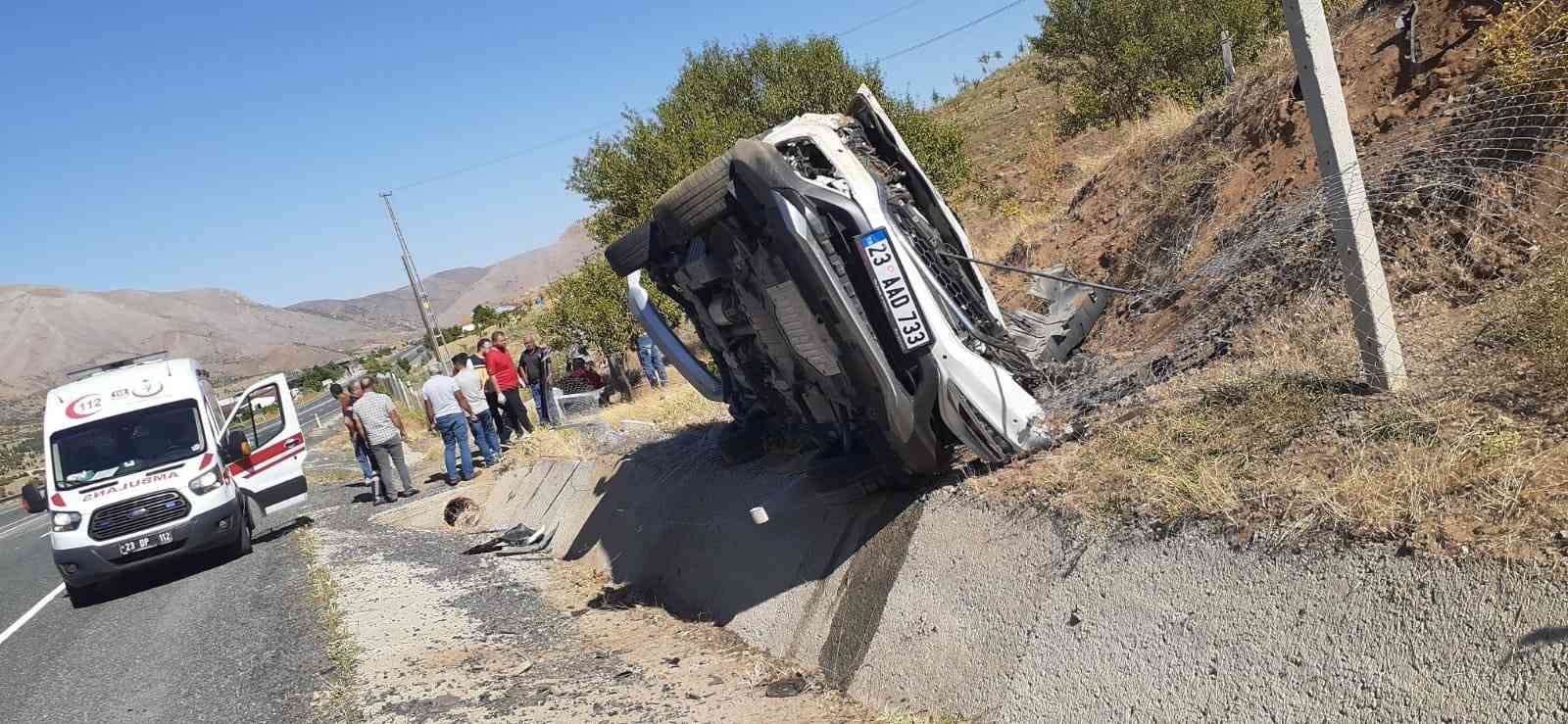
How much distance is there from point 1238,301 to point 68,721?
26.6ft

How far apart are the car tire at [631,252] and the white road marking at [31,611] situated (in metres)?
7.68

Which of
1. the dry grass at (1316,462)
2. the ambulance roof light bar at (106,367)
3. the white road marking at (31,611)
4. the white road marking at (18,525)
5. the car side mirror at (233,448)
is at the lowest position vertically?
the white road marking at (31,611)

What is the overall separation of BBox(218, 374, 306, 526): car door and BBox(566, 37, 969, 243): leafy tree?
11091 millimetres

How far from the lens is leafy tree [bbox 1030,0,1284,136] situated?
24.3 m

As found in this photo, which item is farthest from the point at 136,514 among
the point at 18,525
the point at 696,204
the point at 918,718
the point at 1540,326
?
the point at 18,525

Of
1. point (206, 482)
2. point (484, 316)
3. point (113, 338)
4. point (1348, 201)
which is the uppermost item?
point (113, 338)

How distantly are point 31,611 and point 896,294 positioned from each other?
11177 millimetres

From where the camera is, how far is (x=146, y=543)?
490 inches

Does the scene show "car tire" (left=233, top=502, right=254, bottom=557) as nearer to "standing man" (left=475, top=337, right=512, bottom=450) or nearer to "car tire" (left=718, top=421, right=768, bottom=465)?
"standing man" (left=475, top=337, right=512, bottom=450)

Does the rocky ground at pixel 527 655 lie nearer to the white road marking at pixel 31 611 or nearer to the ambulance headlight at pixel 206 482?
the ambulance headlight at pixel 206 482

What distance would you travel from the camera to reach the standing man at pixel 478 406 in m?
15.1

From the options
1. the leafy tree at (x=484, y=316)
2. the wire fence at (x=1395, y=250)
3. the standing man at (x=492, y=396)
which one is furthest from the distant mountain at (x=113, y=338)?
the wire fence at (x=1395, y=250)

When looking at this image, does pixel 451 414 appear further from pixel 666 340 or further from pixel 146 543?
pixel 666 340

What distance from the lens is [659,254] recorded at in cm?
779
